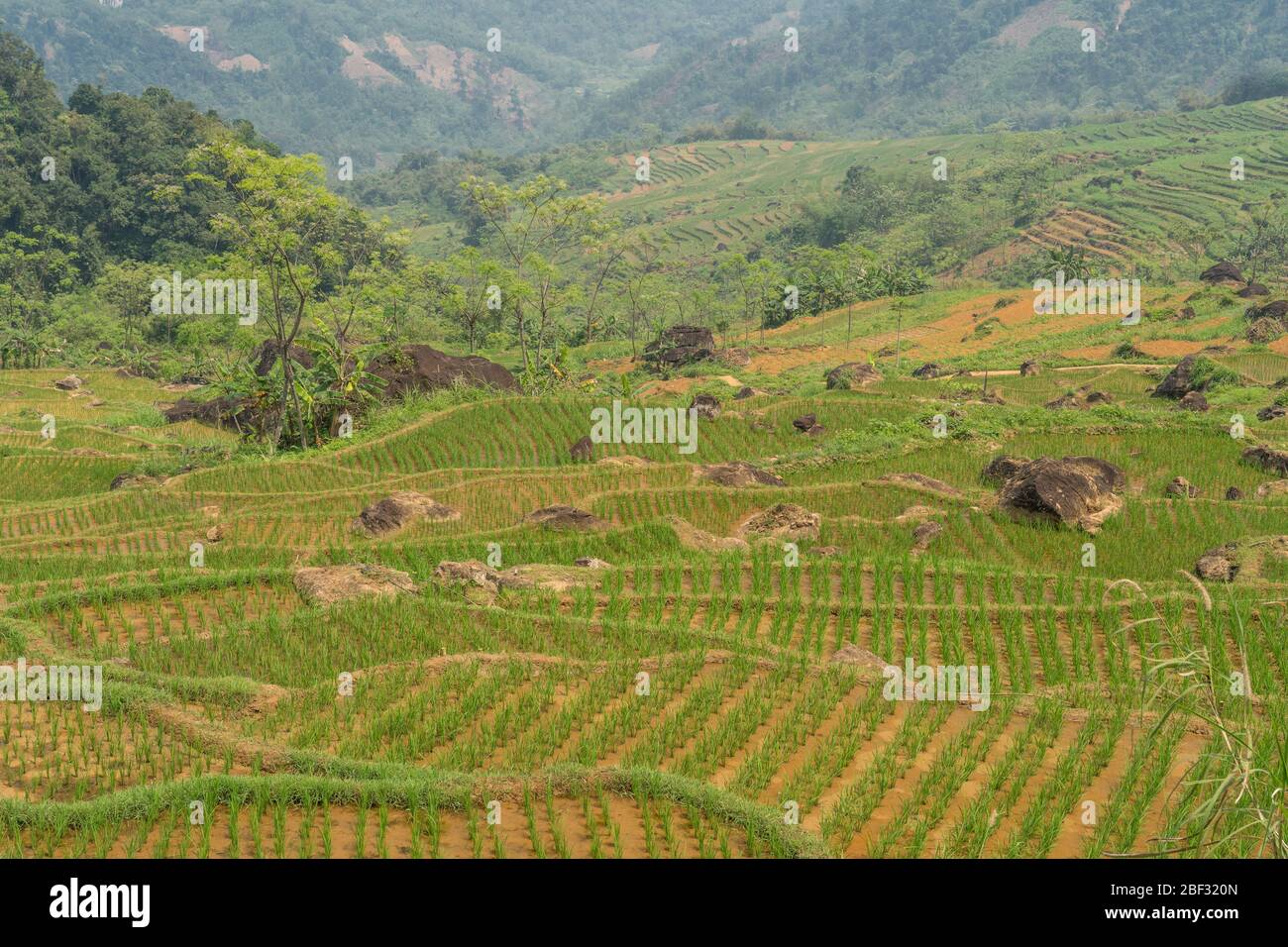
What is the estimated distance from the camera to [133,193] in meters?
70.8

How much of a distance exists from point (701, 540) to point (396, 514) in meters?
Answer: 4.86

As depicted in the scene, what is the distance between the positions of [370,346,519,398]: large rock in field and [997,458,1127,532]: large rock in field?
710 inches

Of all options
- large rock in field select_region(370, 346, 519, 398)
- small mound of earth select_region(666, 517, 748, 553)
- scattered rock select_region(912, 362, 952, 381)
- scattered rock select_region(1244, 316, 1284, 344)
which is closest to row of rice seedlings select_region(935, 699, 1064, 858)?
small mound of earth select_region(666, 517, 748, 553)

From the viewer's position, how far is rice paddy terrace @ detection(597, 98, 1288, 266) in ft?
244

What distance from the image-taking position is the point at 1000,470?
822 inches

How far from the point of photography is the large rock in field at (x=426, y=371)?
3180 centimetres

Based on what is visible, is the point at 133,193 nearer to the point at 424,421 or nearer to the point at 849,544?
the point at 424,421

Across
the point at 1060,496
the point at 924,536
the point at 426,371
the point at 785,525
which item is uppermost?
the point at 426,371

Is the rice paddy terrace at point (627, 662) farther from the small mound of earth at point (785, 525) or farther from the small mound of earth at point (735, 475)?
the small mound of earth at point (735, 475)

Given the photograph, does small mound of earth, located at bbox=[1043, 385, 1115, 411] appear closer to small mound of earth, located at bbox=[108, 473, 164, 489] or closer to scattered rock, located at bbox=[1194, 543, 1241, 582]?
scattered rock, located at bbox=[1194, 543, 1241, 582]

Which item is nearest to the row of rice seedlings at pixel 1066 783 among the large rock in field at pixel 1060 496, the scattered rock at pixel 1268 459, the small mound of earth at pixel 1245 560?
the small mound of earth at pixel 1245 560

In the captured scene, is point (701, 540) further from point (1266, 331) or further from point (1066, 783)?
point (1266, 331)

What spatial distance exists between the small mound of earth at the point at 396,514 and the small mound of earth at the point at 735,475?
→ 4692mm

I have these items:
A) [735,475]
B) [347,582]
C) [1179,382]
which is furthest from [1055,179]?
[347,582]
